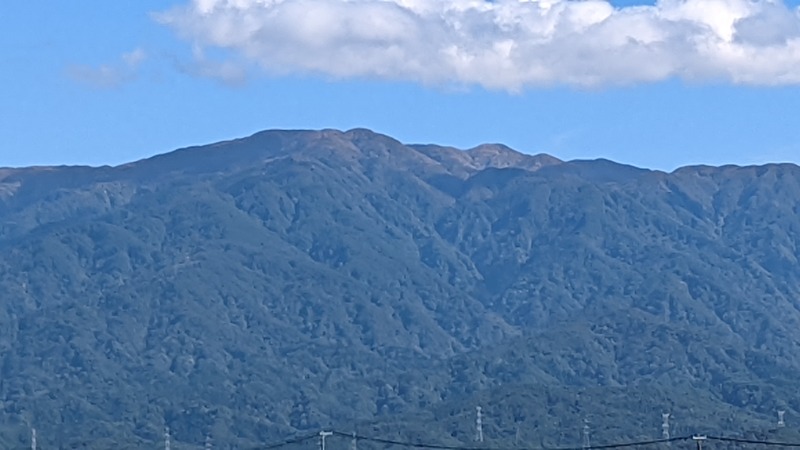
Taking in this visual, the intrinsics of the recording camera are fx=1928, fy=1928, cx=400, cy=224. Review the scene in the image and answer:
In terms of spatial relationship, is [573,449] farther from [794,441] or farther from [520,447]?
[794,441]

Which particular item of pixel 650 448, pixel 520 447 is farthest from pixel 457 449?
pixel 650 448

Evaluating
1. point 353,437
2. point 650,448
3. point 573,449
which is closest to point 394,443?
point 353,437

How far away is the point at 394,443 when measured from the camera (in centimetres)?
19962

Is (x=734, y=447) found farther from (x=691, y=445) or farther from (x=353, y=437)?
(x=353, y=437)

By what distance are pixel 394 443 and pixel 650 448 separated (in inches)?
1280

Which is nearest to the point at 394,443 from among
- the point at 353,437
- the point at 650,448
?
the point at 353,437

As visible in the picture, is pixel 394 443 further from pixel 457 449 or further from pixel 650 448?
pixel 650 448

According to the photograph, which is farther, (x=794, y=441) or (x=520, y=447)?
(x=520, y=447)

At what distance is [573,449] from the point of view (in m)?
198

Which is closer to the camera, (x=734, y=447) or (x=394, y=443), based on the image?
(x=734, y=447)

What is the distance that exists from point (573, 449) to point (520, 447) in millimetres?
5523

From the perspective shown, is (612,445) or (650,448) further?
(612,445)

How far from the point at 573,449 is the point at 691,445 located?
797 inches

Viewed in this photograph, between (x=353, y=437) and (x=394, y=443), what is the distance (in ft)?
18.4
